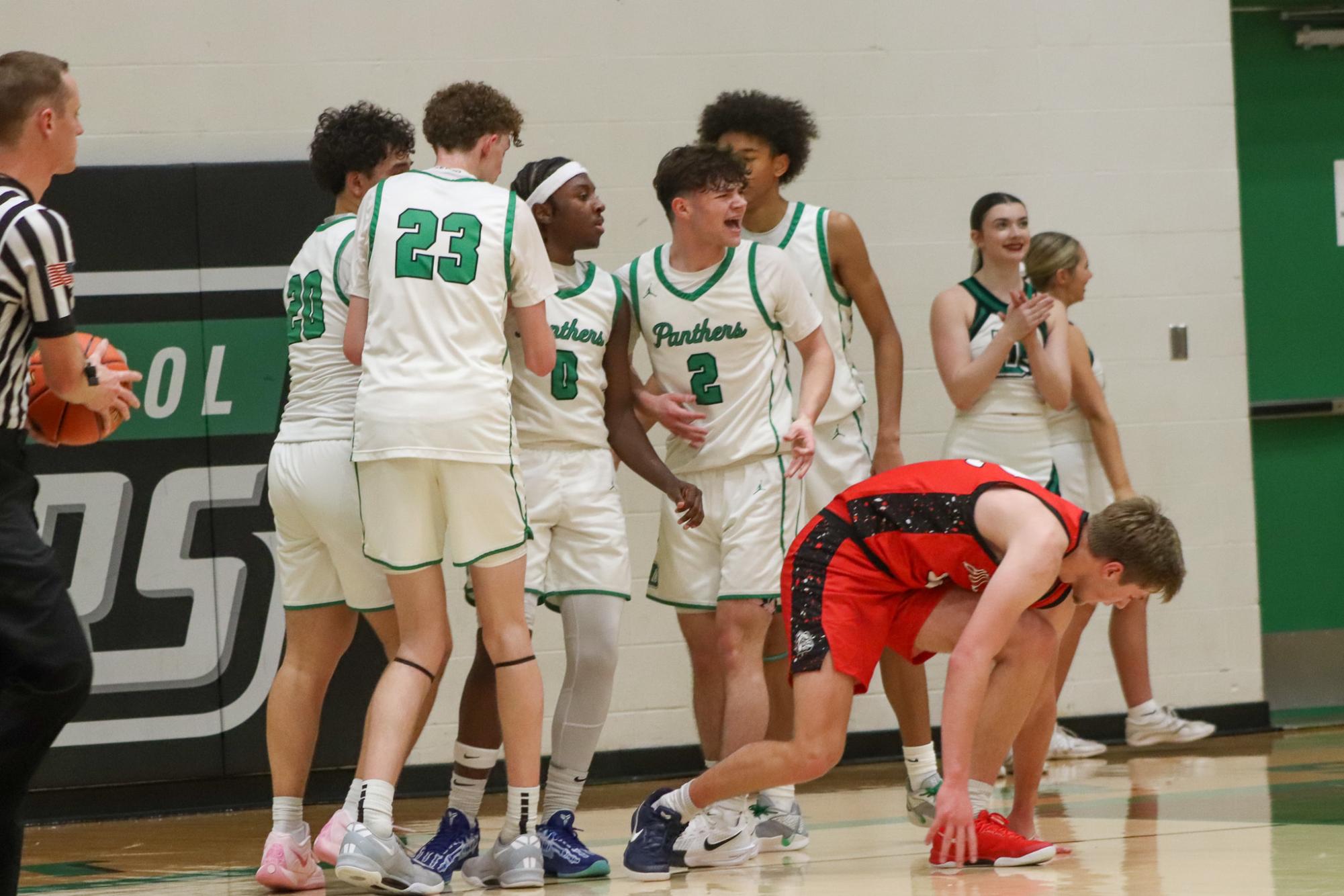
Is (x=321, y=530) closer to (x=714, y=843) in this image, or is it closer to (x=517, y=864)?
(x=517, y=864)

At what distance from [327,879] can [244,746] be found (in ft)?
5.66

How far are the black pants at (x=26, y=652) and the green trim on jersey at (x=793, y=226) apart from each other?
7.66ft

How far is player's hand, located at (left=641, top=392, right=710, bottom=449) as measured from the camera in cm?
413

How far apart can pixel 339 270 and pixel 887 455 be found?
1670 mm

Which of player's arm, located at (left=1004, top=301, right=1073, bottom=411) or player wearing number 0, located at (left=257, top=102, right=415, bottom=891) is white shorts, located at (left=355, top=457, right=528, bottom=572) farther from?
player's arm, located at (left=1004, top=301, right=1073, bottom=411)

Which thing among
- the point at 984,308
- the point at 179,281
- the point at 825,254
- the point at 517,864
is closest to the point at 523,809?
the point at 517,864

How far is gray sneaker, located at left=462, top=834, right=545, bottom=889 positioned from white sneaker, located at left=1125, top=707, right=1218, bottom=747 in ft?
10.0

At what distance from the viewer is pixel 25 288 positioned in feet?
9.40

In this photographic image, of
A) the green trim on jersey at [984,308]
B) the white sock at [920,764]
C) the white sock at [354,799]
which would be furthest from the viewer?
the green trim on jersey at [984,308]

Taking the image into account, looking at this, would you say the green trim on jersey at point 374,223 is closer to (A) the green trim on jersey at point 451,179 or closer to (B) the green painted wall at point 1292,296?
(A) the green trim on jersey at point 451,179

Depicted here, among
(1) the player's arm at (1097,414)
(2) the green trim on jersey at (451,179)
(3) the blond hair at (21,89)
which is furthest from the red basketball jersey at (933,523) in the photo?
(1) the player's arm at (1097,414)

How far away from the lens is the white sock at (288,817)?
3.79 m

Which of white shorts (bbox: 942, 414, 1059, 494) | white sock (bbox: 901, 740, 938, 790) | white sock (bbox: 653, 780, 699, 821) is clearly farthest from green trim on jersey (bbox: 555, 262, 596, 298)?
white shorts (bbox: 942, 414, 1059, 494)

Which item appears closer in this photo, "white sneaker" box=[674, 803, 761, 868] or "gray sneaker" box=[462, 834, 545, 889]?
"gray sneaker" box=[462, 834, 545, 889]
